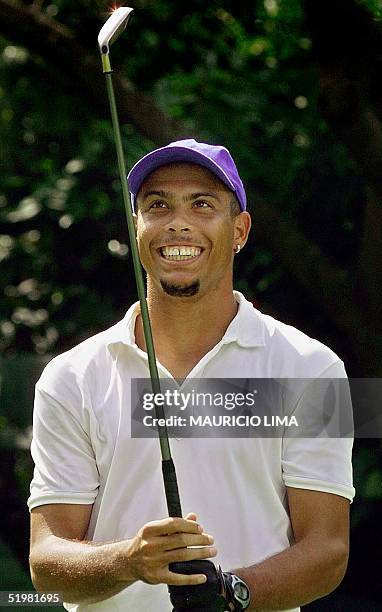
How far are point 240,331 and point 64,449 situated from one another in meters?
0.44

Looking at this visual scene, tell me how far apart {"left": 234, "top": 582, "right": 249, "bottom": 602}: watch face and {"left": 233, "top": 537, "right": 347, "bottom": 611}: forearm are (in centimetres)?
2

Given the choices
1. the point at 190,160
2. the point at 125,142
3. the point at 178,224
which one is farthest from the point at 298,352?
the point at 125,142

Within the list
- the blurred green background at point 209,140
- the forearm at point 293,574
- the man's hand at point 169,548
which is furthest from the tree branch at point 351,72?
the man's hand at point 169,548

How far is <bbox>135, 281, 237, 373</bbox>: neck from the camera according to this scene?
301 centimetres

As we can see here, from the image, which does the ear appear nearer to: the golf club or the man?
the man

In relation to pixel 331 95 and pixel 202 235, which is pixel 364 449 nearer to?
pixel 331 95

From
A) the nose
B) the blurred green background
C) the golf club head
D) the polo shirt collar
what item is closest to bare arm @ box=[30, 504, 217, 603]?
the polo shirt collar

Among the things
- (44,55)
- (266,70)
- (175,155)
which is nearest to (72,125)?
(44,55)

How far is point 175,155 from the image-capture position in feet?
9.83

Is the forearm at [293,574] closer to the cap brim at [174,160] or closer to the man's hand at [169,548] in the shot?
the man's hand at [169,548]

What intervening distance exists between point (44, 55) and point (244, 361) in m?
3.17

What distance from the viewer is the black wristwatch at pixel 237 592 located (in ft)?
8.74

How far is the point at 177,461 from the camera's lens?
9.36 ft

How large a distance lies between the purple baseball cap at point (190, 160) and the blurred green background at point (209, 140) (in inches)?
88.7
